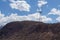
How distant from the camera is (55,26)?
7013 inches

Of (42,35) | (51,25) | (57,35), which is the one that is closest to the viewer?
(57,35)

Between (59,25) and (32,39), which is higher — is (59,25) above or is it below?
above

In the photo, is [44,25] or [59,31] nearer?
[59,31]

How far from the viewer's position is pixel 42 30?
185375 millimetres

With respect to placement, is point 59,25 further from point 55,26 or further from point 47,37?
point 47,37

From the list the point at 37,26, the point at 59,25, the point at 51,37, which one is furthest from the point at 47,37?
the point at 37,26

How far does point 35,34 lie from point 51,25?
53.0ft

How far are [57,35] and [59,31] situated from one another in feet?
25.0

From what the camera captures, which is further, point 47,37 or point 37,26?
point 37,26

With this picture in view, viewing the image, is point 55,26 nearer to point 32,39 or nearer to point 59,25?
point 59,25

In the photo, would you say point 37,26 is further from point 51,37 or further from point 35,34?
point 51,37

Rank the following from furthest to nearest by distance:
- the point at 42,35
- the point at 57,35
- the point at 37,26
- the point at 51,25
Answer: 1. the point at 37,26
2. the point at 51,25
3. the point at 42,35
4. the point at 57,35

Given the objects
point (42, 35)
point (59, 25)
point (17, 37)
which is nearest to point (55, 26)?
point (59, 25)

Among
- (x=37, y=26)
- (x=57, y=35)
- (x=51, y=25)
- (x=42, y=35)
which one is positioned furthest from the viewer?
(x=37, y=26)
